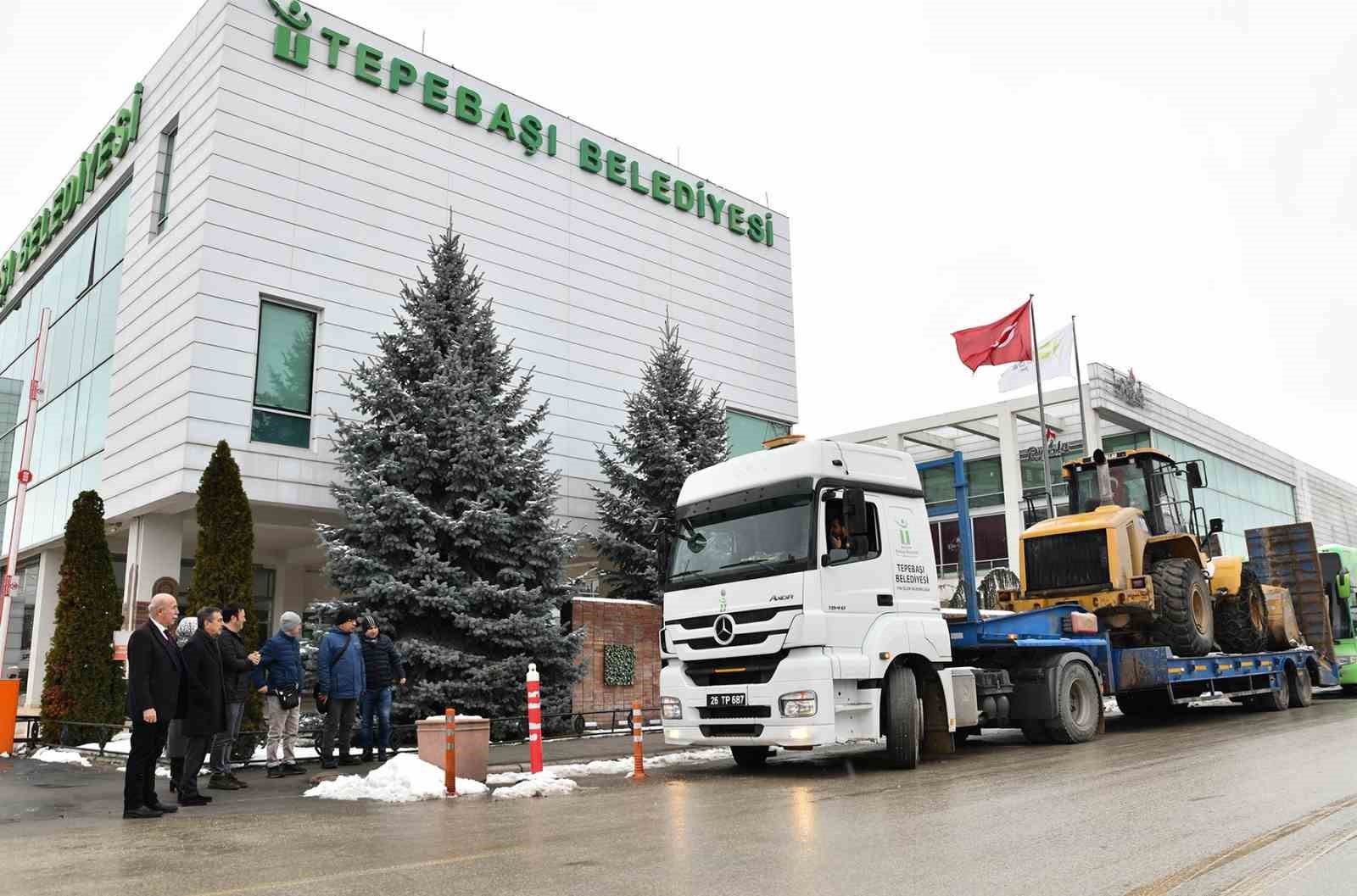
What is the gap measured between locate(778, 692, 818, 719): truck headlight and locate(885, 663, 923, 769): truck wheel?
119 cm

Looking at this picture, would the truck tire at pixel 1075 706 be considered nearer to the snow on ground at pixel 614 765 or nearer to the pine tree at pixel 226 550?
the snow on ground at pixel 614 765

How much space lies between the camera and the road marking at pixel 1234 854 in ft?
16.3

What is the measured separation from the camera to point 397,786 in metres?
9.78

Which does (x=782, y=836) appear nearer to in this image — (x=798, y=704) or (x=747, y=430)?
(x=798, y=704)

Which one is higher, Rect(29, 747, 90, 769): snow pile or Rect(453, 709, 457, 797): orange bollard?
Rect(453, 709, 457, 797): orange bollard

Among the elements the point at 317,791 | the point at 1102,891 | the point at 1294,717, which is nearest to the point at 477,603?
the point at 317,791

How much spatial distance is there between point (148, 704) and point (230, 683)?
2610 millimetres

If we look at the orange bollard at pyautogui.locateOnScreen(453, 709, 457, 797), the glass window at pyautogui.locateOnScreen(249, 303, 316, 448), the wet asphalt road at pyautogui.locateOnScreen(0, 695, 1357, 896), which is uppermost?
the glass window at pyautogui.locateOnScreen(249, 303, 316, 448)

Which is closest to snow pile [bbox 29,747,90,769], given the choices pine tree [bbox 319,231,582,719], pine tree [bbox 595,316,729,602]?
pine tree [bbox 319,231,582,719]

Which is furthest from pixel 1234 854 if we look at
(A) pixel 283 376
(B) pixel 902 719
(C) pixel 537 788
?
(A) pixel 283 376

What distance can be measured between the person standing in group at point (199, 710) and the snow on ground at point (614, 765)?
9.50 ft

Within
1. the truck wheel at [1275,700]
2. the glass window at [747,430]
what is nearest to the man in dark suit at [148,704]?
the truck wheel at [1275,700]

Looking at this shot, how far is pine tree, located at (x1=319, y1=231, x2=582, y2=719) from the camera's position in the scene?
15.4 metres

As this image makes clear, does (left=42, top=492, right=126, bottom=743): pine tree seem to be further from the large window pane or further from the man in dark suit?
the man in dark suit
